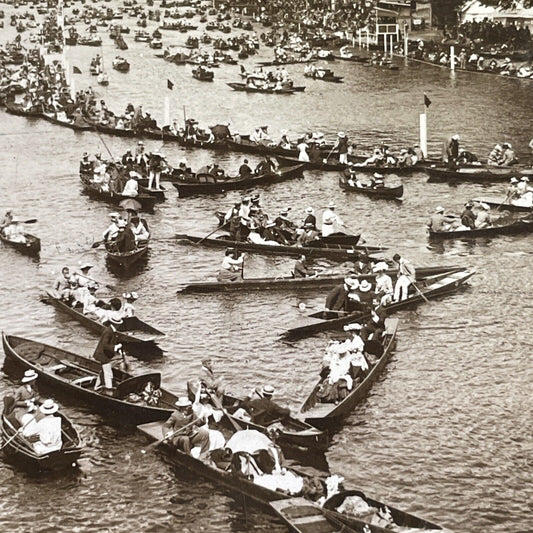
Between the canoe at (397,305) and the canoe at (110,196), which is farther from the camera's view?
the canoe at (110,196)

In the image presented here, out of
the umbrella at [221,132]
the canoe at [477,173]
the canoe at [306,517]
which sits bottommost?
the canoe at [306,517]

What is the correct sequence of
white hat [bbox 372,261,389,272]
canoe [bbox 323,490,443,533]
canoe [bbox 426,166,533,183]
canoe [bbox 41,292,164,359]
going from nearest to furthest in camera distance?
canoe [bbox 323,490,443,533] → canoe [bbox 41,292,164,359] → white hat [bbox 372,261,389,272] → canoe [bbox 426,166,533,183]

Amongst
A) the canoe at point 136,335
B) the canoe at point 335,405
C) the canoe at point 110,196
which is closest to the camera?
the canoe at point 335,405

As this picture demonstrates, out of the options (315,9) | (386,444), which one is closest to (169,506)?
(386,444)

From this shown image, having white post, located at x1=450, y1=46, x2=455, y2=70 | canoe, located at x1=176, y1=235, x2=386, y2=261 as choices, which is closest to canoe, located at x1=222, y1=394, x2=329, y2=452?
canoe, located at x1=176, y1=235, x2=386, y2=261

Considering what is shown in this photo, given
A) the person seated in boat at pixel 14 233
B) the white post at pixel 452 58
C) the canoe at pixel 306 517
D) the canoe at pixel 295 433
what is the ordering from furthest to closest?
1. the white post at pixel 452 58
2. the person seated in boat at pixel 14 233
3. the canoe at pixel 295 433
4. the canoe at pixel 306 517

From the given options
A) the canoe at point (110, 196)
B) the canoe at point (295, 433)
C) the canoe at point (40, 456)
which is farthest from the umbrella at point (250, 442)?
the canoe at point (110, 196)

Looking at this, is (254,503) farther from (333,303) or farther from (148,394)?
(333,303)

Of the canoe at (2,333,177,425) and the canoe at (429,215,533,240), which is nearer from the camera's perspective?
the canoe at (2,333,177,425)

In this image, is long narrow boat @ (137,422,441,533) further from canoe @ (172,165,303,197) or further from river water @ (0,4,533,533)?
canoe @ (172,165,303,197)

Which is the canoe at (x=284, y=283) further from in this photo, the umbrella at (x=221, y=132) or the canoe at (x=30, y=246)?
the umbrella at (x=221, y=132)
